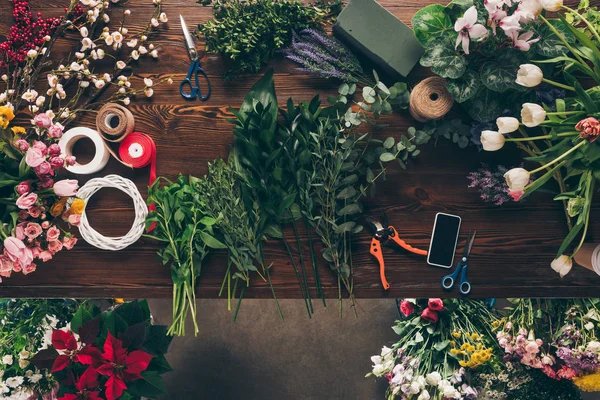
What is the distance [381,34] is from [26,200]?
4.05ft

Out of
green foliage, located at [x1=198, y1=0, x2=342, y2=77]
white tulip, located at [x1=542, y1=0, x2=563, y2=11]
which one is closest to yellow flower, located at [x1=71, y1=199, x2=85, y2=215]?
green foliage, located at [x1=198, y1=0, x2=342, y2=77]

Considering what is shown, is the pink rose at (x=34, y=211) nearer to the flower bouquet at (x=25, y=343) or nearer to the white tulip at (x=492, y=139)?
the flower bouquet at (x=25, y=343)

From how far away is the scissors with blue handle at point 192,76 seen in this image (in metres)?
1.70

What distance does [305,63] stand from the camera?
5.35 feet

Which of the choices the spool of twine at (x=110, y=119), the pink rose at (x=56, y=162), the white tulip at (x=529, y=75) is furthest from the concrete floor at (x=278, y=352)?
the white tulip at (x=529, y=75)

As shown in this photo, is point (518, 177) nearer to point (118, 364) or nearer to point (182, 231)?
point (182, 231)

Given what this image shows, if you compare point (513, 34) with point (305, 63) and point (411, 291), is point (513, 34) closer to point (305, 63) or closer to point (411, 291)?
point (305, 63)

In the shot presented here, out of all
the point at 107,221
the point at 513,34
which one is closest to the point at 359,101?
Result: the point at 513,34

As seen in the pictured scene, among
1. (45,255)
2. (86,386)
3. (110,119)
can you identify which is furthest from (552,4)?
(86,386)

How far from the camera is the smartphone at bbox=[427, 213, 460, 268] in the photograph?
1.67 metres

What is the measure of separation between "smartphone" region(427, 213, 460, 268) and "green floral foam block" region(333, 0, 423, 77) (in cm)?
53

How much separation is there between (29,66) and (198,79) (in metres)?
0.59

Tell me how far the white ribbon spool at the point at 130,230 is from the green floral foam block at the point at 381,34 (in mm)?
914

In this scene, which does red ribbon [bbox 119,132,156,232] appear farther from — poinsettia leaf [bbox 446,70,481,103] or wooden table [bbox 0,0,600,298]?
poinsettia leaf [bbox 446,70,481,103]
